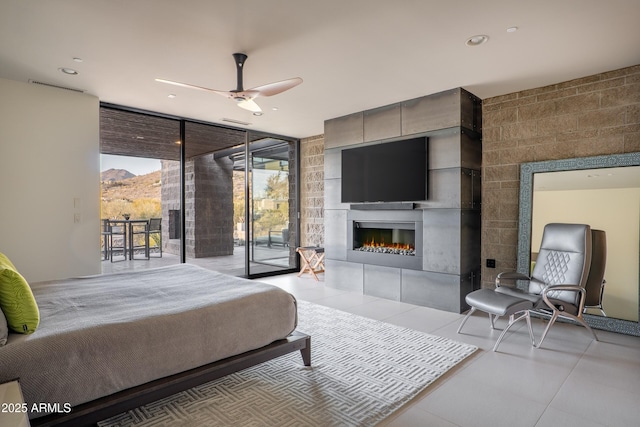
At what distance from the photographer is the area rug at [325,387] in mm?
2023

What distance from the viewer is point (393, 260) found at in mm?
4688

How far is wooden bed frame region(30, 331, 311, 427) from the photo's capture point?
168 cm

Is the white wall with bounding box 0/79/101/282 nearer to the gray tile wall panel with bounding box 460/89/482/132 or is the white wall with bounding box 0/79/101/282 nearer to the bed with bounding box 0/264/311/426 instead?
the bed with bounding box 0/264/311/426

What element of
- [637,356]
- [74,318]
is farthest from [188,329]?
[637,356]

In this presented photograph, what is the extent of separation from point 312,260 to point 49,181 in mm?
4107

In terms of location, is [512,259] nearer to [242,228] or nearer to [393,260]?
[393,260]

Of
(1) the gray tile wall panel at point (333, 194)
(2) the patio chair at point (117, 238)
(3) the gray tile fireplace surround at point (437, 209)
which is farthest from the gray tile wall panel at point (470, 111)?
(2) the patio chair at point (117, 238)

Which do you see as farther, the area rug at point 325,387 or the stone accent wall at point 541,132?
the stone accent wall at point 541,132

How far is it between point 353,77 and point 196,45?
62.7 inches

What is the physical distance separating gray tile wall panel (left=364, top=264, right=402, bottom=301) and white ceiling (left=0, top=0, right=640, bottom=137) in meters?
2.31

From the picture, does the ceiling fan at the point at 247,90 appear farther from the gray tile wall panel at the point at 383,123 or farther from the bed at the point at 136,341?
the gray tile wall panel at the point at 383,123

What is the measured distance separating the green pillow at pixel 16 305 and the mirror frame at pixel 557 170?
4442mm

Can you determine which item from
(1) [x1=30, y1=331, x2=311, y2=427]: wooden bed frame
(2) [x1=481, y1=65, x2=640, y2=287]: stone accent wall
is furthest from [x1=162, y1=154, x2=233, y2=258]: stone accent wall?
(1) [x1=30, y1=331, x2=311, y2=427]: wooden bed frame

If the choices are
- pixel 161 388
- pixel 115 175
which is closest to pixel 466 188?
pixel 161 388
